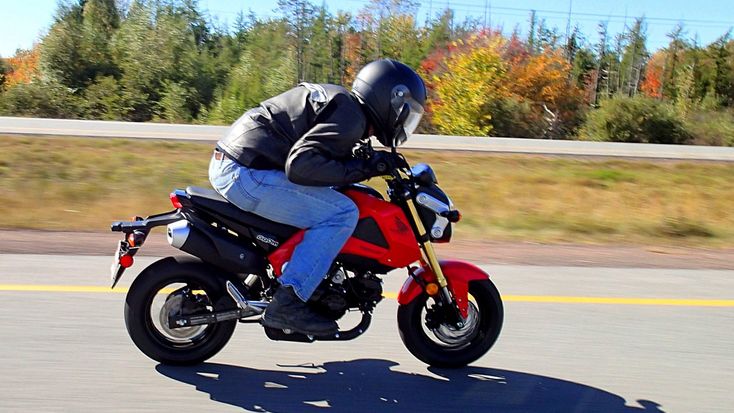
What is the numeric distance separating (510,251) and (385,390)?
4795 millimetres

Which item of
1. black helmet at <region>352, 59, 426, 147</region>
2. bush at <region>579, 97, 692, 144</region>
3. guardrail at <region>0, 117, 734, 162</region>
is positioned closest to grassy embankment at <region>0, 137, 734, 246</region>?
guardrail at <region>0, 117, 734, 162</region>

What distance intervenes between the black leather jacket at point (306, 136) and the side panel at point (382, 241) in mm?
234

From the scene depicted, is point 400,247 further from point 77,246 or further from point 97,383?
point 77,246

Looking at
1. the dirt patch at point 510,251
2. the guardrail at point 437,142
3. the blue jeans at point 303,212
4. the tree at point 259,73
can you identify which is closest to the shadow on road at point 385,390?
the blue jeans at point 303,212

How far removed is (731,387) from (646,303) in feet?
6.56

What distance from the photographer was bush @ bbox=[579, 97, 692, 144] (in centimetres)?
3797

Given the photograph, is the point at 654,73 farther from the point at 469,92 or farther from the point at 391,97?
the point at 391,97

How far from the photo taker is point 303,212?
15.0 ft

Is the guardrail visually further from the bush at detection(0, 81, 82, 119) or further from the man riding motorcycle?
the man riding motorcycle

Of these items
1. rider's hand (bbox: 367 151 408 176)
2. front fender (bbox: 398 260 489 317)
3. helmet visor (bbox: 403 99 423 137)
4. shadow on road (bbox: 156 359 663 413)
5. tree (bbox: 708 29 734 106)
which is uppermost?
tree (bbox: 708 29 734 106)

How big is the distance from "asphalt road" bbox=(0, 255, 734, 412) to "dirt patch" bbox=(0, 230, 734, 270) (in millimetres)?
1388

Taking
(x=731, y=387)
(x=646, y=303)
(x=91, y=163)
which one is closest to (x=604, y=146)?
(x=91, y=163)

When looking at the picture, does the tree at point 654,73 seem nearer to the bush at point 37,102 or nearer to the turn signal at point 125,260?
the bush at point 37,102

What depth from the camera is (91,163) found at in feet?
48.3
